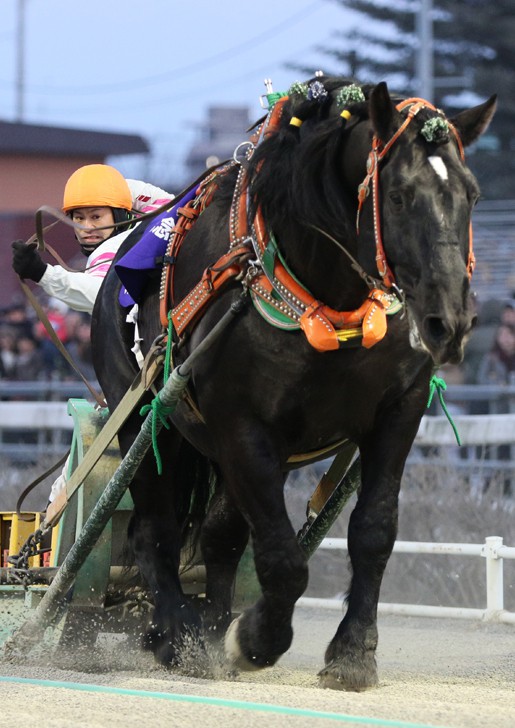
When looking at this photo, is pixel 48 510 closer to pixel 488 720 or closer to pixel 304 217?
pixel 304 217

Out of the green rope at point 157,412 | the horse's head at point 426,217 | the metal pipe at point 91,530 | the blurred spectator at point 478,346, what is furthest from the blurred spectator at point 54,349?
the horse's head at point 426,217

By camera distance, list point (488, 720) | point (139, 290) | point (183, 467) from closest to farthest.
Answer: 1. point (488, 720)
2. point (139, 290)
3. point (183, 467)

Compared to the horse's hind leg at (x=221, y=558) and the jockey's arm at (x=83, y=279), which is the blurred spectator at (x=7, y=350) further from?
the horse's hind leg at (x=221, y=558)

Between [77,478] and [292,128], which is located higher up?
[292,128]

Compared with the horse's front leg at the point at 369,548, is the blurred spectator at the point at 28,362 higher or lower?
lower

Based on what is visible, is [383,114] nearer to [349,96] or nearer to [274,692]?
[349,96]

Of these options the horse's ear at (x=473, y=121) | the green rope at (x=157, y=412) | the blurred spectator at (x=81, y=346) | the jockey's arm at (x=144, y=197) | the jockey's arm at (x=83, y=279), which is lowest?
the blurred spectator at (x=81, y=346)

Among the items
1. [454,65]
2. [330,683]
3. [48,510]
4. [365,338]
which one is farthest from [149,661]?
[454,65]

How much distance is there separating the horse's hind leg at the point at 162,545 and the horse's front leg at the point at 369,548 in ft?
3.02

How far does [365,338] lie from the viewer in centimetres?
423

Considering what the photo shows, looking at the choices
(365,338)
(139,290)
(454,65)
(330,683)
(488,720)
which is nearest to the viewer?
(488,720)

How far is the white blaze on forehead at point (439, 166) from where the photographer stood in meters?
3.88

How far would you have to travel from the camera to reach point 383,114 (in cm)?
397

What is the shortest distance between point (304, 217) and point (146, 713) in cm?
157
